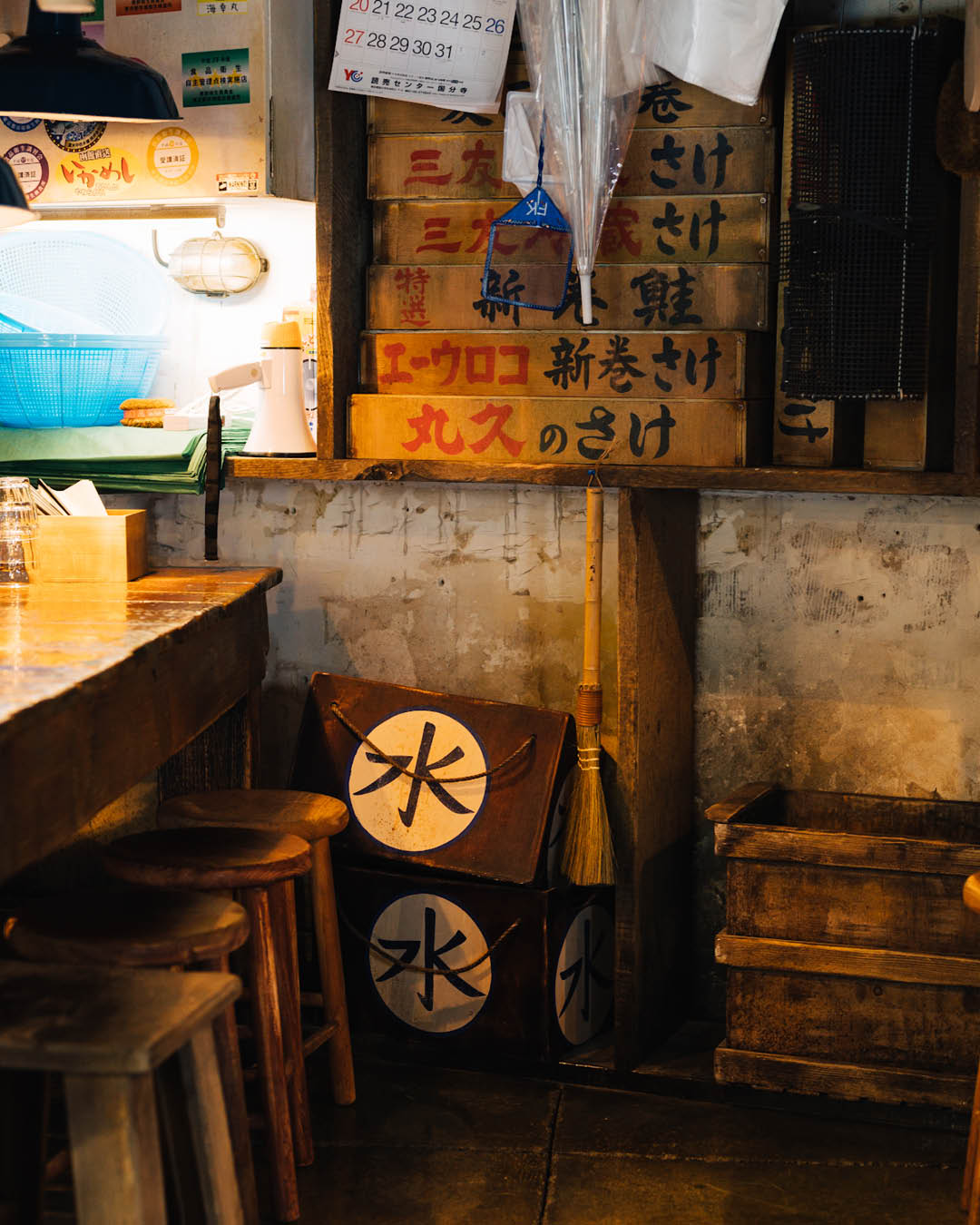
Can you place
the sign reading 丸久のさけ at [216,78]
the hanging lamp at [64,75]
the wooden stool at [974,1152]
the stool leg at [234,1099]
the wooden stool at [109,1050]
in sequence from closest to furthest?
1. the wooden stool at [109,1050]
2. the stool leg at [234,1099]
3. the wooden stool at [974,1152]
4. the hanging lamp at [64,75]
5. the sign reading 丸久のさけ at [216,78]

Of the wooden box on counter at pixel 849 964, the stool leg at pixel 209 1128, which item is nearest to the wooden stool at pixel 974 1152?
the wooden box on counter at pixel 849 964

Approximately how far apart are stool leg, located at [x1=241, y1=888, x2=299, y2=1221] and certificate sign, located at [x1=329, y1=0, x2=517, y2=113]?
1.94m

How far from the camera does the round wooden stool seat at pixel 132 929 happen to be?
2297mm

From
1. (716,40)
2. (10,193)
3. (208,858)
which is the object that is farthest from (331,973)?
(716,40)

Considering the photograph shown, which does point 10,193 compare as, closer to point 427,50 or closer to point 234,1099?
point 427,50

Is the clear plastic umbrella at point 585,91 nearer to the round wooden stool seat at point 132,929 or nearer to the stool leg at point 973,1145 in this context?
the round wooden stool seat at point 132,929

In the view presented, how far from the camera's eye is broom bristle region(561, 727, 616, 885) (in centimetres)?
350

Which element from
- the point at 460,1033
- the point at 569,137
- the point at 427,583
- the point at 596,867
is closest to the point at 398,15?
the point at 569,137

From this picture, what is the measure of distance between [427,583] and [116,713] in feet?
5.10

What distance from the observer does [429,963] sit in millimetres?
3605

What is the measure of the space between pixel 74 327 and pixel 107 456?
0.52 meters

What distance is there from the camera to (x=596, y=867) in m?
3.49

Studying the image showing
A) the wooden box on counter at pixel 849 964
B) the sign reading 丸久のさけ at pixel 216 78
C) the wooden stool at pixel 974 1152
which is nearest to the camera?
the wooden stool at pixel 974 1152

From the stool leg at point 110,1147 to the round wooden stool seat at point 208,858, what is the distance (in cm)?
89
